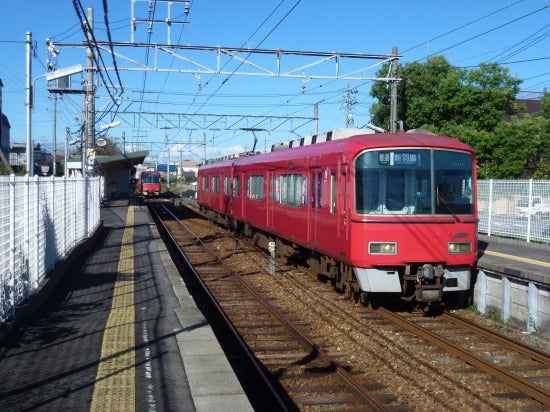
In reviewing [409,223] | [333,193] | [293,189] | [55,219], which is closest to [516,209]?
[293,189]

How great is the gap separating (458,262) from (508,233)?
7.20 m

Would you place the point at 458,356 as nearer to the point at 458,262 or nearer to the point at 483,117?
the point at 458,262

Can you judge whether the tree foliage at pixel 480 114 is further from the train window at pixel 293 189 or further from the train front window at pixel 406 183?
the train front window at pixel 406 183

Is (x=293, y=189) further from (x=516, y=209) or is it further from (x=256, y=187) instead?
(x=516, y=209)

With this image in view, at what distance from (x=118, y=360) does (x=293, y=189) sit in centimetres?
799

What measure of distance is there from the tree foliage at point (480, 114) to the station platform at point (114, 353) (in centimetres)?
1539

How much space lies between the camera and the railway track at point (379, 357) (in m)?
6.61

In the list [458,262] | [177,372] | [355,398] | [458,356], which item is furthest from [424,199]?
[177,372]

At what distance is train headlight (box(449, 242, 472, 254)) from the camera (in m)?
10.1

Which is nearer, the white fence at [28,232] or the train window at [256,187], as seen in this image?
the white fence at [28,232]

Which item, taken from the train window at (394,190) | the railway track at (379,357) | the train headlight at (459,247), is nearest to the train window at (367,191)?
the train window at (394,190)

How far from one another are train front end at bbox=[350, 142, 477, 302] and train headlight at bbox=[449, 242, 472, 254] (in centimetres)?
2

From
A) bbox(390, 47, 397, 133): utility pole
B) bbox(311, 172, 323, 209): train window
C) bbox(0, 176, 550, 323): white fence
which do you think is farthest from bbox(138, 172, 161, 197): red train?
bbox(311, 172, 323, 209): train window

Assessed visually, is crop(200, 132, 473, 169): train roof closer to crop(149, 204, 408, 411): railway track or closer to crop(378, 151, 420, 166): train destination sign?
→ crop(378, 151, 420, 166): train destination sign
